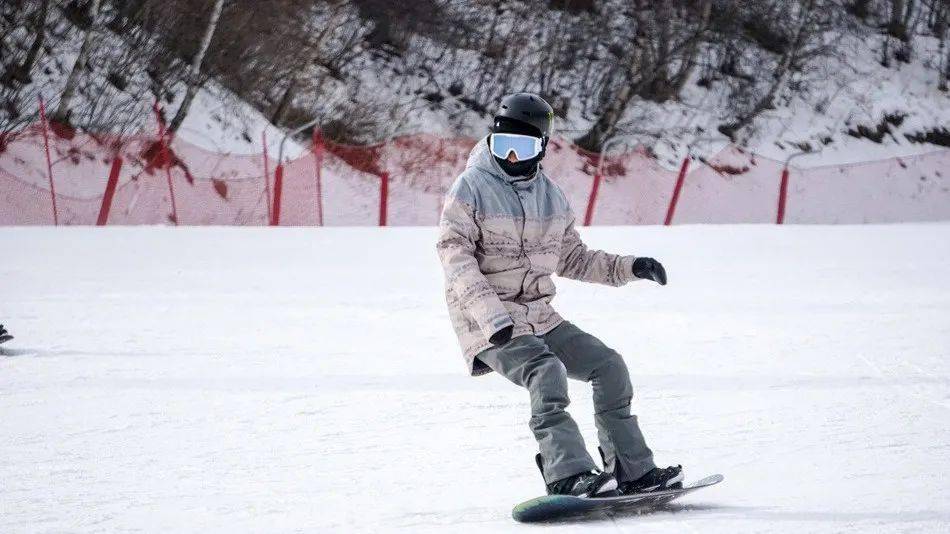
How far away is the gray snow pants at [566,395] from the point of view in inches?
134

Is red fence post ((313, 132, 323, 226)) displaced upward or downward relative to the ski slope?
downward

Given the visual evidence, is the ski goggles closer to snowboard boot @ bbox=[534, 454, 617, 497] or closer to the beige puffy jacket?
the beige puffy jacket

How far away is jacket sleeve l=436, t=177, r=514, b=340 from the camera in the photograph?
3334 mm

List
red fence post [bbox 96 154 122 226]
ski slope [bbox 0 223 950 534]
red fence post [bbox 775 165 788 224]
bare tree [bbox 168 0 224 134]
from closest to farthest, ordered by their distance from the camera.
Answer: ski slope [bbox 0 223 950 534]
red fence post [bbox 96 154 122 226]
bare tree [bbox 168 0 224 134]
red fence post [bbox 775 165 788 224]

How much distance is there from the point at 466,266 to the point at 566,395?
438 mm

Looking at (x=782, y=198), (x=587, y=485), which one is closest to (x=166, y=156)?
(x=782, y=198)

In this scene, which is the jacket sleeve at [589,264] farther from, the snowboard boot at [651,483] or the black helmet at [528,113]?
the snowboard boot at [651,483]

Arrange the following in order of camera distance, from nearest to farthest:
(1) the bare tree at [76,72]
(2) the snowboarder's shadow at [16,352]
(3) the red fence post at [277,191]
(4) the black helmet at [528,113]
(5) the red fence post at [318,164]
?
1. (4) the black helmet at [528,113]
2. (2) the snowboarder's shadow at [16,352]
3. (3) the red fence post at [277,191]
4. (5) the red fence post at [318,164]
5. (1) the bare tree at [76,72]

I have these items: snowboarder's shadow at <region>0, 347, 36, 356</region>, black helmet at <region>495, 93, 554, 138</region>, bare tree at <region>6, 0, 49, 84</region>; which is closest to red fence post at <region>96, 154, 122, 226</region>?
bare tree at <region>6, 0, 49, 84</region>

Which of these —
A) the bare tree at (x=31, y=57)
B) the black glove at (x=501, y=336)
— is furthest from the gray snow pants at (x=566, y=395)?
the bare tree at (x=31, y=57)

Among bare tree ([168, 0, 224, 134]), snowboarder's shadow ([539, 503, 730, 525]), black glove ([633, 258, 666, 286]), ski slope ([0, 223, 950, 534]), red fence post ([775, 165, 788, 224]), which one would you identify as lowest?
red fence post ([775, 165, 788, 224])

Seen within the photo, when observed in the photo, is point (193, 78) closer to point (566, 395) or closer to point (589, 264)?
point (589, 264)

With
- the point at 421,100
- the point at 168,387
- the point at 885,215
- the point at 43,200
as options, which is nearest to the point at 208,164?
the point at 43,200

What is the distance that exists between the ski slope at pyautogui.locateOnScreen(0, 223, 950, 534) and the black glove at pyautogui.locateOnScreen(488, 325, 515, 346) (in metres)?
0.50
